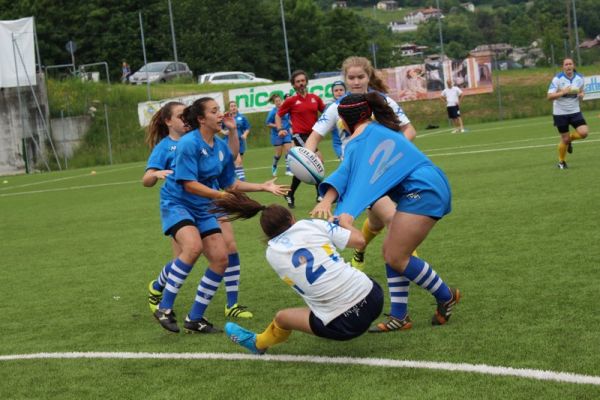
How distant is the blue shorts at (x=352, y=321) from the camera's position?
5.96 m

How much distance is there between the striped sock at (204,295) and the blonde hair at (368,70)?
2114 mm

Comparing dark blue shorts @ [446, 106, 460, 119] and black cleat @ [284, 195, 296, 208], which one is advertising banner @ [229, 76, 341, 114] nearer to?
dark blue shorts @ [446, 106, 460, 119]

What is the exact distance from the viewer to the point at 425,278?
671 cm

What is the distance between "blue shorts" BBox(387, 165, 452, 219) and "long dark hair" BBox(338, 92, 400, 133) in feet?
1.18

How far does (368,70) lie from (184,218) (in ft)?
6.72

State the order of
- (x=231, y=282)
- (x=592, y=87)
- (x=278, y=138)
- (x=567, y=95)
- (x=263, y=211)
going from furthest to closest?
(x=592, y=87) < (x=278, y=138) < (x=567, y=95) < (x=231, y=282) < (x=263, y=211)

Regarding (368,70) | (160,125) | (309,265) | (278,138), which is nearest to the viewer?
(309,265)

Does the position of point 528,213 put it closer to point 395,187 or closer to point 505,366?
point 395,187

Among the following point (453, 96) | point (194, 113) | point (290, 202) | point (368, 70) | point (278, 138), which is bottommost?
point (290, 202)

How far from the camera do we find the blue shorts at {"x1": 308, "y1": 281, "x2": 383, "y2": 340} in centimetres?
596

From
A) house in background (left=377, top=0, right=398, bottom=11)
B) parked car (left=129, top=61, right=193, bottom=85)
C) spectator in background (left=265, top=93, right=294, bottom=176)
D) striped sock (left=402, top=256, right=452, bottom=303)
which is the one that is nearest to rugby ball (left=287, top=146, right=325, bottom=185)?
striped sock (left=402, top=256, right=452, bottom=303)

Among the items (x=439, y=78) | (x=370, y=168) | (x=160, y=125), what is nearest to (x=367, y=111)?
(x=370, y=168)

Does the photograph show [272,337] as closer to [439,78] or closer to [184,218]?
[184,218]

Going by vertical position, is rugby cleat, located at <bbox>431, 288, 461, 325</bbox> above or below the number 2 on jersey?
below
